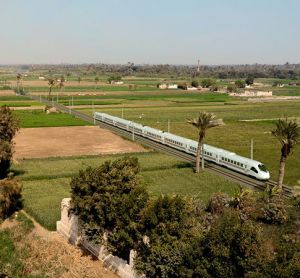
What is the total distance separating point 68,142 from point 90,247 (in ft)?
154

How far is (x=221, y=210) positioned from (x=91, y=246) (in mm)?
10242

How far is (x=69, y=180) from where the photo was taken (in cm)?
5375

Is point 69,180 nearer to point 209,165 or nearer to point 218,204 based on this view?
point 209,165

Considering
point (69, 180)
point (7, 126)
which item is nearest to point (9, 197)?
point (7, 126)

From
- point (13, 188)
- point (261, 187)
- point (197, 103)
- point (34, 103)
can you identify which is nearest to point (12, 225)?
point (13, 188)

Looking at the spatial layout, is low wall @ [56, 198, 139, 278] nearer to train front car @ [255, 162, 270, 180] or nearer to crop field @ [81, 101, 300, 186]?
crop field @ [81, 101, 300, 186]

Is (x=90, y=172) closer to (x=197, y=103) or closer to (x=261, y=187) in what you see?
(x=261, y=187)

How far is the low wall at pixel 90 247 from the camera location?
101 feet

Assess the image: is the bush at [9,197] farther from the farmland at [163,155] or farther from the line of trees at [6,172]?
the farmland at [163,155]

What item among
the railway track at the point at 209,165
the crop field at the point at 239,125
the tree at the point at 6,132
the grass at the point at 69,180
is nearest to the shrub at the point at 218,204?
the grass at the point at 69,180

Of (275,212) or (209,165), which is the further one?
(209,165)

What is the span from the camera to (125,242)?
30.8 meters

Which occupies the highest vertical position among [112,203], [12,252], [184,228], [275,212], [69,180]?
[112,203]

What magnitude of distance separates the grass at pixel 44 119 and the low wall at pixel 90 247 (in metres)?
59.1
